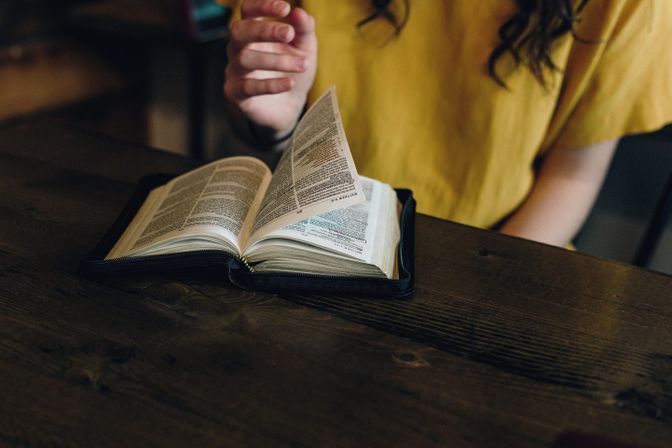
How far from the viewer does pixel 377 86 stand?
0.97 meters

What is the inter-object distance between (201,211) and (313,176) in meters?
0.12

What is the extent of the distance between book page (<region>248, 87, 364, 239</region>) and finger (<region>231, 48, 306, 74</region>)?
3.1 inches

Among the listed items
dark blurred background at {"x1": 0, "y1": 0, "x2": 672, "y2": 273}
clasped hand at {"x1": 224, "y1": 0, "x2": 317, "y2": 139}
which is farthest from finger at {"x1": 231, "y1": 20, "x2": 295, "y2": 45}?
dark blurred background at {"x1": 0, "y1": 0, "x2": 672, "y2": 273}

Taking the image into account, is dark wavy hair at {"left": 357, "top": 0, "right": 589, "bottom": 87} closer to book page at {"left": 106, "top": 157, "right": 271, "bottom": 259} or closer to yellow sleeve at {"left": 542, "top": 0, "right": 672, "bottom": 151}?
yellow sleeve at {"left": 542, "top": 0, "right": 672, "bottom": 151}

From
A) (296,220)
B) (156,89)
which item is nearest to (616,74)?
(296,220)

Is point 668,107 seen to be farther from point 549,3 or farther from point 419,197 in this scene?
point 419,197

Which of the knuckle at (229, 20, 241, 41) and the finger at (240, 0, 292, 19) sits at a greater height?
the finger at (240, 0, 292, 19)

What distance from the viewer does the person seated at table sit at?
0.84 metres

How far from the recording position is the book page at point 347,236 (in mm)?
564

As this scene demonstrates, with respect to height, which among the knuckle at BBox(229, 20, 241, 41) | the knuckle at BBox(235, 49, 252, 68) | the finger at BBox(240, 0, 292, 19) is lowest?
the knuckle at BBox(235, 49, 252, 68)

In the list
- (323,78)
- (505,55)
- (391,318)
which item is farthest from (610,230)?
(391,318)

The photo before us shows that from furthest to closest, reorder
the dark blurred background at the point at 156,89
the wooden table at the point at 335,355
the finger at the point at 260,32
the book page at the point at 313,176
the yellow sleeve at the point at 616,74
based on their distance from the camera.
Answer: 1. the dark blurred background at the point at 156,89
2. the yellow sleeve at the point at 616,74
3. the finger at the point at 260,32
4. the book page at the point at 313,176
5. the wooden table at the point at 335,355

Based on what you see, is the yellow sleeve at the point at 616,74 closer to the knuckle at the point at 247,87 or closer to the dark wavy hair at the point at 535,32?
the dark wavy hair at the point at 535,32

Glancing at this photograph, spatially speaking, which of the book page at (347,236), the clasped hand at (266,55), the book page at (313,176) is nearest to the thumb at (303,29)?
the clasped hand at (266,55)
